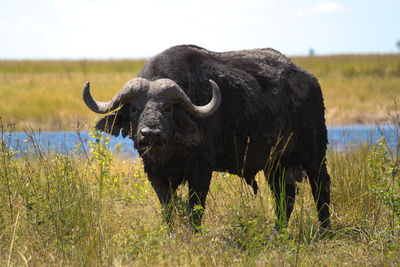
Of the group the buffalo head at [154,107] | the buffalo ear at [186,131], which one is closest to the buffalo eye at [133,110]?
the buffalo head at [154,107]

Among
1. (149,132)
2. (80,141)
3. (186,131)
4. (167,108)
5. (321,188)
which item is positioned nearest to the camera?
(149,132)

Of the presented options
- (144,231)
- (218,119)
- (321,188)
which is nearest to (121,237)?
(144,231)

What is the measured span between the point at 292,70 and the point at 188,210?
2.28 m

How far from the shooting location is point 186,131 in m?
4.80

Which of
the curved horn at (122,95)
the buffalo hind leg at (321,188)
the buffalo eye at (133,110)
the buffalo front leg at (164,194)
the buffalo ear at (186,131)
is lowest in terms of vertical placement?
the buffalo hind leg at (321,188)

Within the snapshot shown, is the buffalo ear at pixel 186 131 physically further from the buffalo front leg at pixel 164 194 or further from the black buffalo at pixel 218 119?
the buffalo front leg at pixel 164 194

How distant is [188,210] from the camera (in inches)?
191

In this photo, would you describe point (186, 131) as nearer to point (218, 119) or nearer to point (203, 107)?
point (203, 107)

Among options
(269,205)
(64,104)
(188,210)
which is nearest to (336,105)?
(64,104)

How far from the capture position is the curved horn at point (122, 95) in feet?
15.4

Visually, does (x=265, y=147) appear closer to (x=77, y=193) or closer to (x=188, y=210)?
(x=188, y=210)

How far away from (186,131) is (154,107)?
1.42 feet

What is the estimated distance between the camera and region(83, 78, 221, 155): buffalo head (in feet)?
14.6

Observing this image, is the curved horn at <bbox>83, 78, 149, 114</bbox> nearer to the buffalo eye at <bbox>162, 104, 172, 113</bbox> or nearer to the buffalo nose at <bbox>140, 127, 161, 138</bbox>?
the buffalo eye at <bbox>162, 104, 172, 113</bbox>
